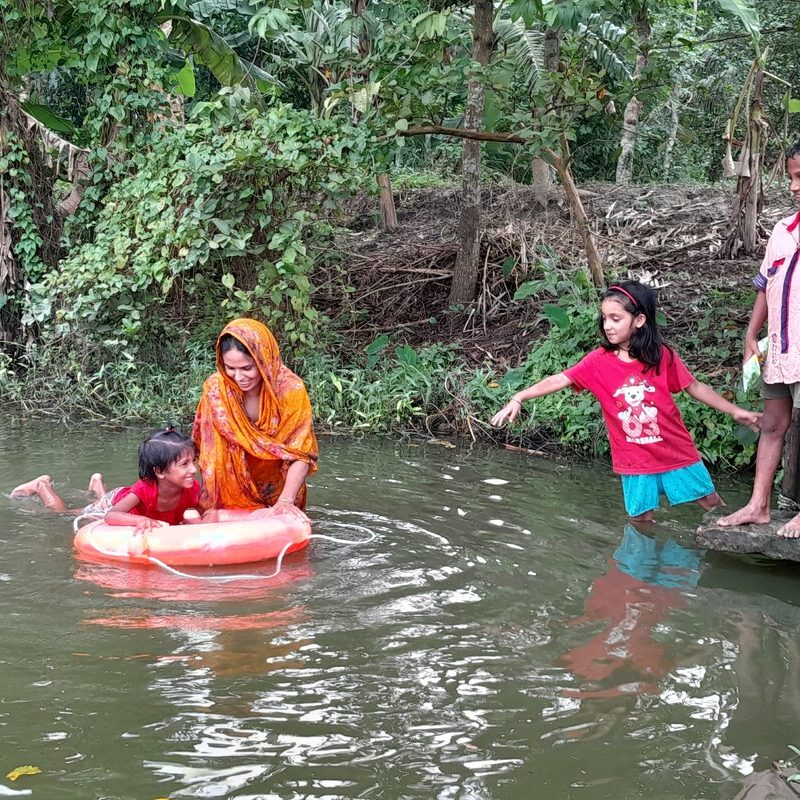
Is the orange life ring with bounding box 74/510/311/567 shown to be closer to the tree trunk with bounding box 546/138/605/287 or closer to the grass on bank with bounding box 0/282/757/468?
the grass on bank with bounding box 0/282/757/468

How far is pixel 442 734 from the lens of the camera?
2984 millimetres

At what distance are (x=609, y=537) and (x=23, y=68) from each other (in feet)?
23.9

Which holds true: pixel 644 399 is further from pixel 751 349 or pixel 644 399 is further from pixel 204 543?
pixel 204 543

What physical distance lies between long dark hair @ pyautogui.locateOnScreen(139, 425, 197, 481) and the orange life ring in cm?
31

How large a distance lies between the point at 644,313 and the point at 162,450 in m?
2.50

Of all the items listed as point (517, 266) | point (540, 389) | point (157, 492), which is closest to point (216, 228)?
point (517, 266)

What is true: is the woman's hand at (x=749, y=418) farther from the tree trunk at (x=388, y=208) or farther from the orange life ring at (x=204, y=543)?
the tree trunk at (x=388, y=208)

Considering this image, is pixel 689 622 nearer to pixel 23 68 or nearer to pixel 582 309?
pixel 582 309

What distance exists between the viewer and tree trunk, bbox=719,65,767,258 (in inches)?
304

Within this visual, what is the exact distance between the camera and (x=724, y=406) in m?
4.90

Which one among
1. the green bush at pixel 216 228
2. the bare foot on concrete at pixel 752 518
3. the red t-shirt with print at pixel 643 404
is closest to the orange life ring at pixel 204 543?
the red t-shirt with print at pixel 643 404

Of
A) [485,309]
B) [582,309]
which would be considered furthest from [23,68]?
[582,309]

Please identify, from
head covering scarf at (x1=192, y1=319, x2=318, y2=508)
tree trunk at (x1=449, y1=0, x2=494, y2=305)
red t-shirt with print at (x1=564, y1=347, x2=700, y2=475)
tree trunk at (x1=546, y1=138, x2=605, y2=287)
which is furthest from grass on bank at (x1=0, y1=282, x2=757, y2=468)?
head covering scarf at (x1=192, y1=319, x2=318, y2=508)

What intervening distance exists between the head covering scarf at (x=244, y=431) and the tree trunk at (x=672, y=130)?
34.9ft
